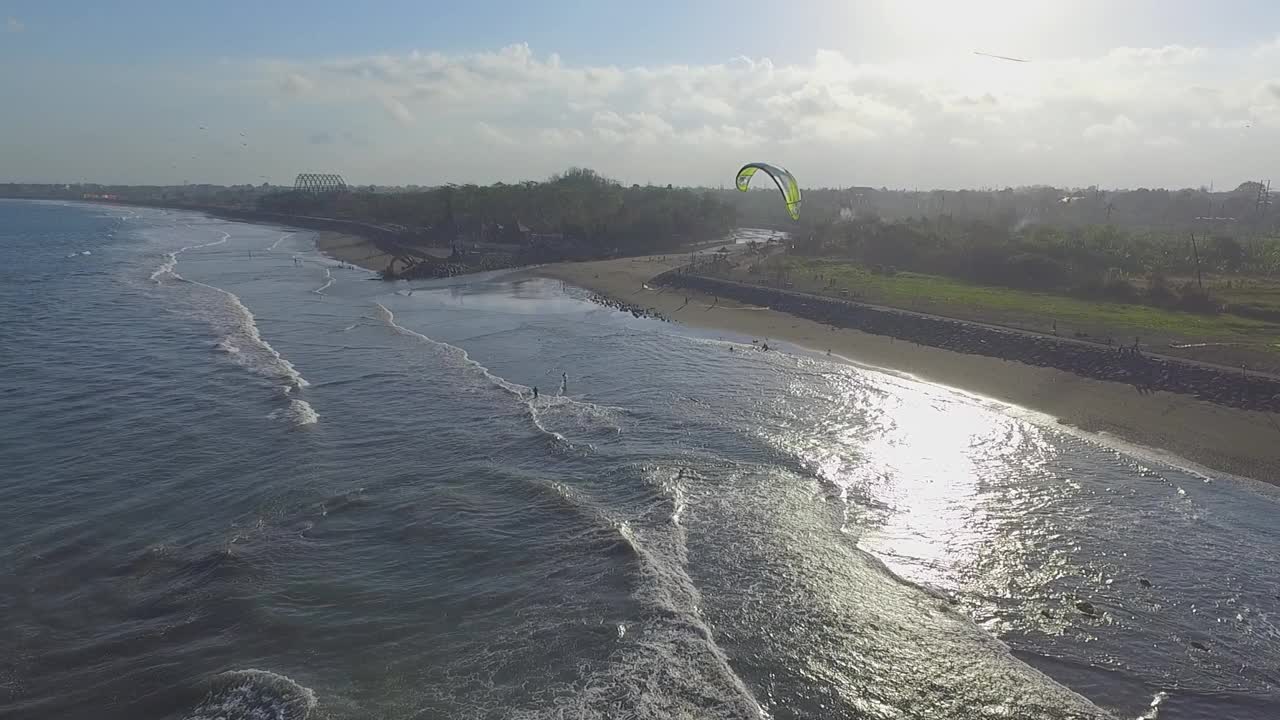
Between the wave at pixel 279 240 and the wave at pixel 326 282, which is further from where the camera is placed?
the wave at pixel 279 240

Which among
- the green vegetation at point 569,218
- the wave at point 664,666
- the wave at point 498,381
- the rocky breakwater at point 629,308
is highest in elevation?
the green vegetation at point 569,218

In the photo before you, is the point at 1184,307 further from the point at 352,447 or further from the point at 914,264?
the point at 352,447

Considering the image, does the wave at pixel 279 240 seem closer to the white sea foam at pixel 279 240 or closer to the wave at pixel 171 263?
the white sea foam at pixel 279 240

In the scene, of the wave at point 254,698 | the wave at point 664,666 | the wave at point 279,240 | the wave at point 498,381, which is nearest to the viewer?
the wave at point 254,698

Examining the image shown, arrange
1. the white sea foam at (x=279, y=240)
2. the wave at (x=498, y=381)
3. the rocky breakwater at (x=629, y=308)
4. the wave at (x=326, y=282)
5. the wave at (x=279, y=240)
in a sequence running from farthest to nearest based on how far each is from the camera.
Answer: the white sea foam at (x=279, y=240) → the wave at (x=279, y=240) → the wave at (x=326, y=282) → the rocky breakwater at (x=629, y=308) → the wave at (x=498, y=381)

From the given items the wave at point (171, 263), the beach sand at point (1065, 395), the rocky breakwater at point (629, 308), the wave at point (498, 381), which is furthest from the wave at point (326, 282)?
the beach sand at point (1065, 395)

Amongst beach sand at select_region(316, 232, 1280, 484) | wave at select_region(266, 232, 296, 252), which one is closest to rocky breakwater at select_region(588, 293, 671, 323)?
beach sand at select_region(316, 232, 1280, 484)

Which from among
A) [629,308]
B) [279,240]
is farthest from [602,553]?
[279,240]
